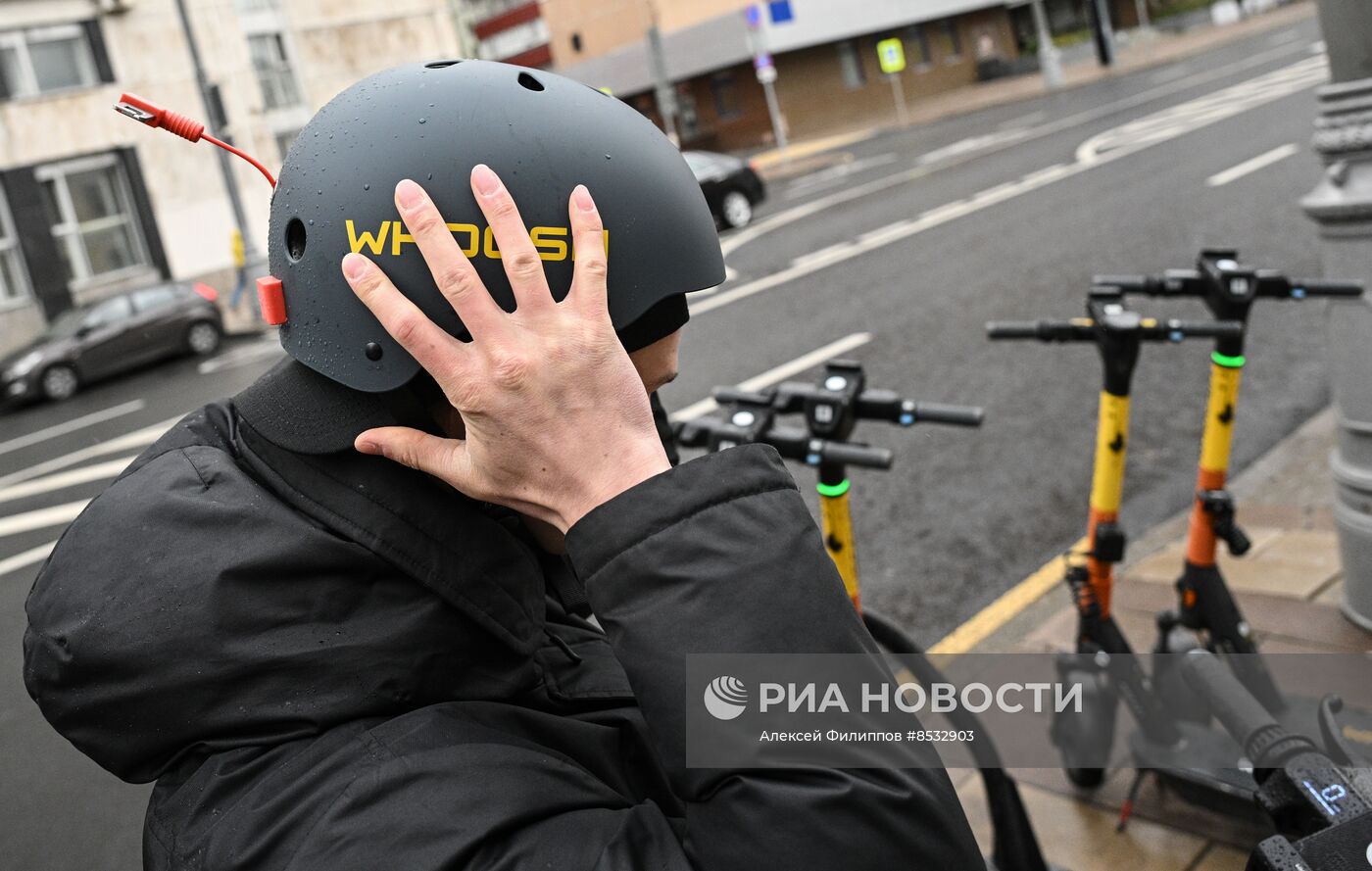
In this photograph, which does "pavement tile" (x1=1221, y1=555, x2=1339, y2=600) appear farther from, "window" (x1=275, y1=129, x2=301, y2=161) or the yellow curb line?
"window" (x1=275, y1=129, x2=301, y2=161)

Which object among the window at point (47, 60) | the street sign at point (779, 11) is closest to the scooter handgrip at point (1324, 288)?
the window at point (47, 60)

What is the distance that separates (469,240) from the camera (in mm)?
1259

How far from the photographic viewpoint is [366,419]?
4.35 ft

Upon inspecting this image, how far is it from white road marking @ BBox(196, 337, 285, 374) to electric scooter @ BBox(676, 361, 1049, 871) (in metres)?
14.5

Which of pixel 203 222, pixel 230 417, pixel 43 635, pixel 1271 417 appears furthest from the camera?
pixel 203 222

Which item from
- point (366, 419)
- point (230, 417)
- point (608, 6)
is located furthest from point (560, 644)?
point (608, 6)

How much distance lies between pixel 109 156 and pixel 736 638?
27.1m

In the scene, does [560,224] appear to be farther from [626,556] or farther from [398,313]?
[626,556]

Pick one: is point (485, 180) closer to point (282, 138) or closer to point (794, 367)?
point (794, 367)

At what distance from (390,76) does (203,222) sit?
1028 inches

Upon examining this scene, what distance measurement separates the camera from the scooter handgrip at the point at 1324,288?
9.79 feet

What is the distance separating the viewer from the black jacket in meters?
1.08

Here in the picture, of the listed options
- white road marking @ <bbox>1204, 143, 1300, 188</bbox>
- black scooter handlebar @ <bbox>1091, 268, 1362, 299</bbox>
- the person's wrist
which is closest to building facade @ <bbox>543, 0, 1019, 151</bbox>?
white road marking @ <bbox>1204, 143, 1300, 188</bbox>

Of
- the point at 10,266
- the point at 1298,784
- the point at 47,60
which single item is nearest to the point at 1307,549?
the point at 1298,784
